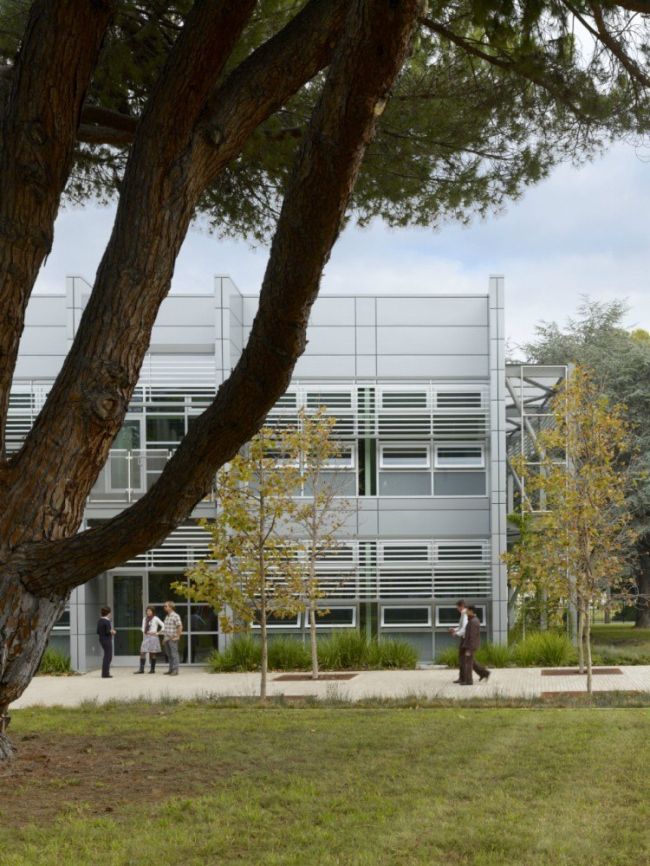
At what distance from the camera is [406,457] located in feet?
92.9

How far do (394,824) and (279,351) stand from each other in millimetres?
3171

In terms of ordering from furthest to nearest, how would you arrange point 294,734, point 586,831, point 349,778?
point 294,734
point 349,778
point 586,831

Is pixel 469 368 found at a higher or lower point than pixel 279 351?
higher

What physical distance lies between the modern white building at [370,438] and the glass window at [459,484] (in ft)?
0.12

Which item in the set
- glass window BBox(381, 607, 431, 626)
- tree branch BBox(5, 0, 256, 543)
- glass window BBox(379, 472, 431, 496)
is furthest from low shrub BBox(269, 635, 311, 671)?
tree branch BBox(5, 0, 256, 543)

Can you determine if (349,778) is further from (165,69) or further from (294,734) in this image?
(165,69)

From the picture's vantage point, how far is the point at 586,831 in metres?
6.70

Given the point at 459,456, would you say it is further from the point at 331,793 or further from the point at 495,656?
the point at 331,793

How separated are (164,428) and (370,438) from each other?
545 centimetres

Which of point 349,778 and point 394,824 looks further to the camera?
point 349,778

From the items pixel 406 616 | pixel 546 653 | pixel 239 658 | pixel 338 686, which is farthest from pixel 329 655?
pixel 546 653

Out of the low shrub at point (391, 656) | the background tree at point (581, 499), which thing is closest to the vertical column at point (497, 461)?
the low shrub at point (391, 656)

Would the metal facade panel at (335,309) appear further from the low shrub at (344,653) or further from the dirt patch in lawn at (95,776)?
the dirt patch in lawn at (95,776)

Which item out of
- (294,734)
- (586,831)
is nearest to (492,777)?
(586,831)
